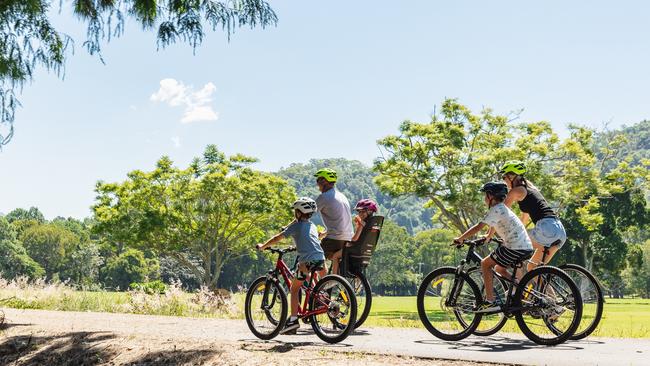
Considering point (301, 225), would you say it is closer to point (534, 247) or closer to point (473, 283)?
point (473, 283)

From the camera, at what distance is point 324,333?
24.8ft

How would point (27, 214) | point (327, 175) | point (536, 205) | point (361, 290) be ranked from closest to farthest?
point (536, 205), point (327, 175), point (361, 290), point (27, 214)

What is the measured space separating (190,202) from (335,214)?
30.4 meters

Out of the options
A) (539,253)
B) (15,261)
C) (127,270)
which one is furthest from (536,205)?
(15,261)

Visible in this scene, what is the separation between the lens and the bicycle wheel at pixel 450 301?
7555 millimetres

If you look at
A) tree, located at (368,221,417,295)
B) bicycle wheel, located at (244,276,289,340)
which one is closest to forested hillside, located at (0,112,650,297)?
bicycle wheel, located at (244,276,289,340)

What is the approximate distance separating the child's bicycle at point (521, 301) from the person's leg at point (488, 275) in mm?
83

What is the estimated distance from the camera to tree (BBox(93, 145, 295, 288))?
121 ft

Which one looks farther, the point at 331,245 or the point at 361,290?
the point at 361,290

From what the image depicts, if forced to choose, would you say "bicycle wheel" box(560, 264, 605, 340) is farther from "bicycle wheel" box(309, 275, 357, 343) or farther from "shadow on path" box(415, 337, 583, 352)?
"bicycle wheel" box(309, 275, 357, 343)

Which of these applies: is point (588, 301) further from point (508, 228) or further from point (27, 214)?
point (27, 214)

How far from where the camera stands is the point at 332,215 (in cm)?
876

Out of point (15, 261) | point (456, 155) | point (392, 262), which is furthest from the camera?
point (392, 262)

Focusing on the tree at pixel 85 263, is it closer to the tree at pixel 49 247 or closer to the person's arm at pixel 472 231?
the tree at pixel 49 247
